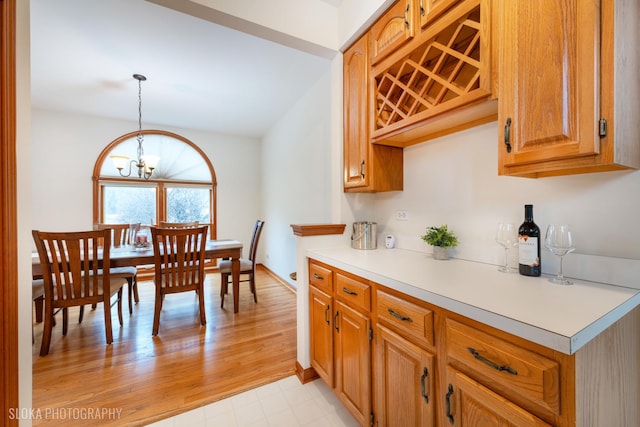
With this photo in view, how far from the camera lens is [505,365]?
0.73 metres

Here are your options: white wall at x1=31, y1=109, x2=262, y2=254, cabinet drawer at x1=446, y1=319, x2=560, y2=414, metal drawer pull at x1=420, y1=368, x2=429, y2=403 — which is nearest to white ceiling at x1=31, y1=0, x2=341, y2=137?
white wall at x1=31, y1=109, x2=262, y2=254

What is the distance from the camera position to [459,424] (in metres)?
0.87

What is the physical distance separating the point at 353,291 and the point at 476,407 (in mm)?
661

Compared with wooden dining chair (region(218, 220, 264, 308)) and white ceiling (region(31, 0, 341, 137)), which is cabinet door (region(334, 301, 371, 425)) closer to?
wooden dining chair (region(218, 220, 264, 308))

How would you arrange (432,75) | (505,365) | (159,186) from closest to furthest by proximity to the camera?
(505,365), (432,75), (159,186)

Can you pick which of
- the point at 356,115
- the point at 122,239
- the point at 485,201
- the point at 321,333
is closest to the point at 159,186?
the point at 122,239

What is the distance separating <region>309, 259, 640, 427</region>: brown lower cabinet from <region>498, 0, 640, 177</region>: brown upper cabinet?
1.91 ft

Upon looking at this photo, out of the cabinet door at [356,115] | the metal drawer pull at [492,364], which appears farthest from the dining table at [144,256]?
the metal drawer pull at [492,364]

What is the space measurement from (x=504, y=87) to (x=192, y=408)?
2.37m

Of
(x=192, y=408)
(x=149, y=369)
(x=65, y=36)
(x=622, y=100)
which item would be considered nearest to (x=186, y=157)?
(x=65, y=36)

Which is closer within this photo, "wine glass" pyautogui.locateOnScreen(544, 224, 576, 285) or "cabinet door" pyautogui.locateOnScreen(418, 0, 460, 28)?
"wine glass" pyautogui.locateOnScreen(544, 224, 576, 285)

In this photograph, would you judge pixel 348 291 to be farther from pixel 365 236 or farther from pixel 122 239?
pixel 122 239

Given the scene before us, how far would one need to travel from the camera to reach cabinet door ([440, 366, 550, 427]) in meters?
0.70

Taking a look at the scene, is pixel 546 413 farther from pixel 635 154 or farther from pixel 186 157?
pixel 186 157
